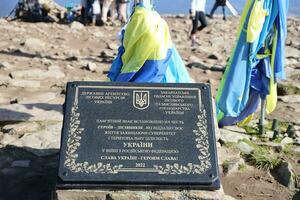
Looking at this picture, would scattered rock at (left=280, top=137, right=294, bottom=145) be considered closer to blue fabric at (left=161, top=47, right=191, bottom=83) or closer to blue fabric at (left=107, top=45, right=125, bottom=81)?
blue fabric at (left=161, top=47, right=191, bottom=83)

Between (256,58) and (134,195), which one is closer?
(134,195)

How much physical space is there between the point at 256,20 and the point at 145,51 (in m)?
1.41

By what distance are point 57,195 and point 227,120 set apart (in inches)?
129

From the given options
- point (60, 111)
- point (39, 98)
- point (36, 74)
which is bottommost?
point (36, 74)

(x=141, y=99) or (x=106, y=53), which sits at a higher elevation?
(x=141, y=99)

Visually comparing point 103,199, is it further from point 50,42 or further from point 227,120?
point 50,42

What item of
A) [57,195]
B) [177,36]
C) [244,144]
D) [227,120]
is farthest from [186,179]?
[177,36]

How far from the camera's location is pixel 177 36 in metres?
14.4

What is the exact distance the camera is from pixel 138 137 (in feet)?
13.6

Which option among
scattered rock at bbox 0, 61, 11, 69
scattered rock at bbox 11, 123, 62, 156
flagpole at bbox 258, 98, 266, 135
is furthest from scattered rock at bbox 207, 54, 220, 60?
scattered rock at bbox 11, 123, 62, 156

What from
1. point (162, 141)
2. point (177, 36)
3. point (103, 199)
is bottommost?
point (177, 36)

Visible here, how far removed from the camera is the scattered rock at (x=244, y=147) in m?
5.85

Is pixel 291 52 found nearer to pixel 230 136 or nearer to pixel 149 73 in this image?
pixel 230 136

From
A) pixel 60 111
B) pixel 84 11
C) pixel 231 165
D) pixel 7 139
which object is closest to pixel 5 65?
pixel 60 111
